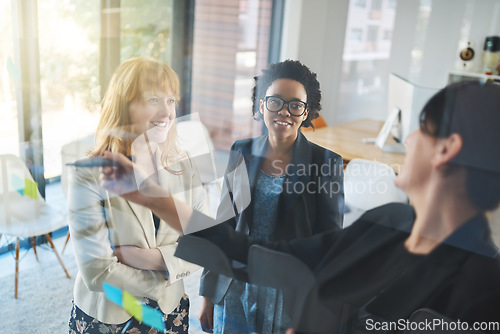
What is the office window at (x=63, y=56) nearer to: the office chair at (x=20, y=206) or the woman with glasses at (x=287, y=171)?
the office chair at (x=20, y=206)

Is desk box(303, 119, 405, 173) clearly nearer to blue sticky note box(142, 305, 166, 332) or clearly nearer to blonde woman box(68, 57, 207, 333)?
blonde woman box(68, 57, 207, 333)

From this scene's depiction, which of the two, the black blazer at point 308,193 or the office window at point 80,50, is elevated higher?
the office window at point 80,50

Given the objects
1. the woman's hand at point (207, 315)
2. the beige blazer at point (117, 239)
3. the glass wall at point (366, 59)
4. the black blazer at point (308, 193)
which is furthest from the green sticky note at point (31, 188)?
the glass wall at point (366, 59)

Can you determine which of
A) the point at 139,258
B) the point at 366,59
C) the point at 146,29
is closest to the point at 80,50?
the point at 146,29

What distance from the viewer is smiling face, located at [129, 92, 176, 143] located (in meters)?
0.67

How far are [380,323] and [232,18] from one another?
0.58m

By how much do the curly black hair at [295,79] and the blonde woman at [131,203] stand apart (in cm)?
16

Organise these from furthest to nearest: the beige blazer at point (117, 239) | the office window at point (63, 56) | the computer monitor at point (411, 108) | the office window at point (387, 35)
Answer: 1. the office window at point (63, 56)
2. the office window at point (387, 35)
3. the beige blazer at point (117, 239)
4. the computer monitor at point (411, 108)

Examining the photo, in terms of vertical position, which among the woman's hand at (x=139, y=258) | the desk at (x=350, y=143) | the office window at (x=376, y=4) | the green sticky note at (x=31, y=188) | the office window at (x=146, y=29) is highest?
the office window at (x=376, y=4)

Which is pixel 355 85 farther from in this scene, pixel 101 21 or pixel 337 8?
pixel 101 21

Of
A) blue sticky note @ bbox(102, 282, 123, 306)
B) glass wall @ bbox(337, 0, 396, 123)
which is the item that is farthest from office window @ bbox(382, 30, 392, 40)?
blue sticky note @ bbox(102, 282, 123, 306)

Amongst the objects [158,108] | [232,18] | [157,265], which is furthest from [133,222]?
[232,18]

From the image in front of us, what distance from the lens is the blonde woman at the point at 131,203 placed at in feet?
2.19

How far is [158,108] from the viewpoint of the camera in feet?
2.20
